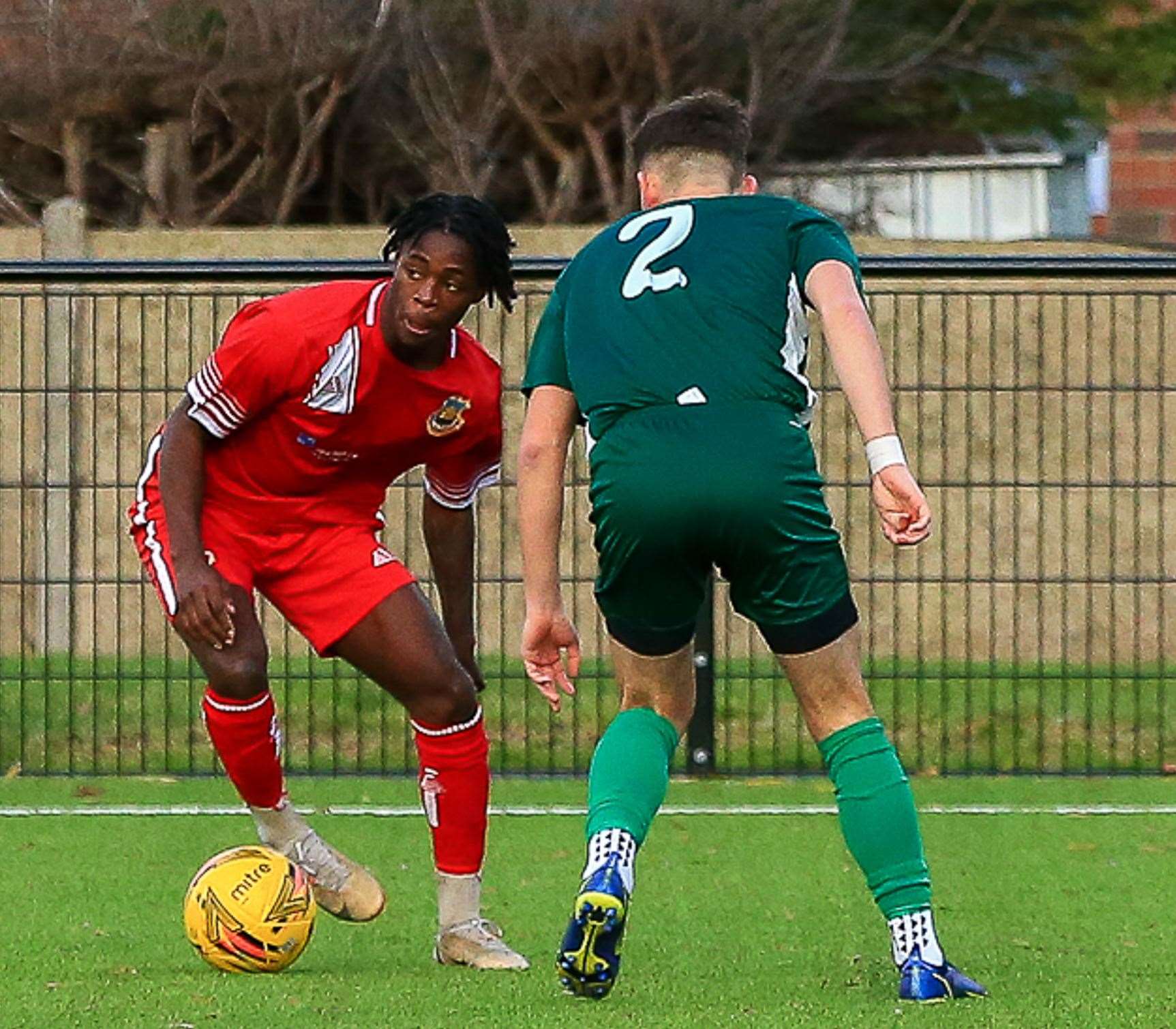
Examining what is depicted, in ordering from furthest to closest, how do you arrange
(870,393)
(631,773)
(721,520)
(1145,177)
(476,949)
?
(1145,177)
(476,949)
(631,773)
(721,520)
(870,393)

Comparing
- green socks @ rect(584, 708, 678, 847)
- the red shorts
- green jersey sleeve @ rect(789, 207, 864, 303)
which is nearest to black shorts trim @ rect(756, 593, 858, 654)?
green socks @ rect(584, 708, 678, 847)

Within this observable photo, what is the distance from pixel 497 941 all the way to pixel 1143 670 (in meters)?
4.61

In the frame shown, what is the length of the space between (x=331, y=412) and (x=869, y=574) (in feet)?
13.4

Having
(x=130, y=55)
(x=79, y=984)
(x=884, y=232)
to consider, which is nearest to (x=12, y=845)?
(x=79, y=984)

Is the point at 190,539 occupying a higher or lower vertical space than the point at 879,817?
higher

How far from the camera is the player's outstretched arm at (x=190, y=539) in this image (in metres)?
5.64

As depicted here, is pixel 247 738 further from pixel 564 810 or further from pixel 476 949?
pixel 564 810

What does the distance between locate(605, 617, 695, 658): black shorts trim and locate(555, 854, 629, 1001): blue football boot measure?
605mm

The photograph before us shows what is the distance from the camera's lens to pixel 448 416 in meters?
5.91

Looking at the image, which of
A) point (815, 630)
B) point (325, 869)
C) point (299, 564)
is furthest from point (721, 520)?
point (325, 869)

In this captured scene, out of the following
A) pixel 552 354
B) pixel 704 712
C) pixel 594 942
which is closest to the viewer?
pixel 594 942

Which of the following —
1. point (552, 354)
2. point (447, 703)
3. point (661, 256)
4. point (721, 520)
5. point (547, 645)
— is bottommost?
point (447, 703)

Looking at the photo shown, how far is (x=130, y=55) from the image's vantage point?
13.9 meters

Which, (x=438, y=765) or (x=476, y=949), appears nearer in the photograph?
(x=476, y=949)
